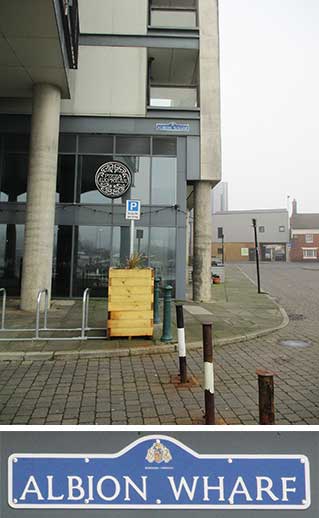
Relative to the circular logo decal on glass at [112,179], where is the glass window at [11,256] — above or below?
below

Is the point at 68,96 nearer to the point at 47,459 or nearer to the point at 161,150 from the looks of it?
the point at 161,150

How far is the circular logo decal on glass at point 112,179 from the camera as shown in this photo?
11.6 metres

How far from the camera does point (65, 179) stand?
13.7 m

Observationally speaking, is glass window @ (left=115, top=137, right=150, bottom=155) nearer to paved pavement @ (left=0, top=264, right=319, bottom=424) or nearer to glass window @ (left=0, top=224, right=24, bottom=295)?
glass window @ (left=0, top=224, right=24, bottom=295)

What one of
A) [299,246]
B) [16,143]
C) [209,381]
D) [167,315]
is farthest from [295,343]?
[299,246]

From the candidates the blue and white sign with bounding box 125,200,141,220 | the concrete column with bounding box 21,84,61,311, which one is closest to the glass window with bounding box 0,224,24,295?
the concrete column with bounding box 21,84,61,311

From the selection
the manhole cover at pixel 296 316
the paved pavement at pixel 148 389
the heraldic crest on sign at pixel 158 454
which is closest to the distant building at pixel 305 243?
the manhole cover at pixel 296 316

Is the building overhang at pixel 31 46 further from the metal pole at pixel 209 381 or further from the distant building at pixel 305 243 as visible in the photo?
the distant building at pixel 305 243

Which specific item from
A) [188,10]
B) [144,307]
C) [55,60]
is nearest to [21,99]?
[55,60]

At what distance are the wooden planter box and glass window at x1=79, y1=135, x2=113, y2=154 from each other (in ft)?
28.3

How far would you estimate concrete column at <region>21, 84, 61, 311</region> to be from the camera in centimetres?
1085

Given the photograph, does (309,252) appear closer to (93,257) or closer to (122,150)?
(122,150)

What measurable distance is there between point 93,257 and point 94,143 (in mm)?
4839

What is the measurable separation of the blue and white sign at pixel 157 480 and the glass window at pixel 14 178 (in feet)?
43.5
